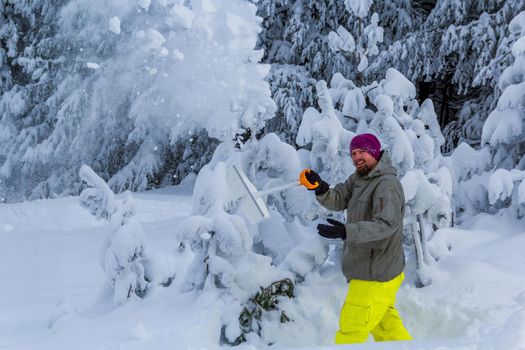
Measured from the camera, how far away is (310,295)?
4137 mm

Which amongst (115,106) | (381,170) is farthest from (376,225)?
(115,106)

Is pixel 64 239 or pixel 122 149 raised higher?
pixel 64 239

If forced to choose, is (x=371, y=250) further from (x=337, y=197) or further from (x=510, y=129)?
(x=510, y=129)

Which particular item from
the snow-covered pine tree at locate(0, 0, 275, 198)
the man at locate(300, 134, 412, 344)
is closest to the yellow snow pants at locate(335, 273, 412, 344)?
the man at locate(300, 134, 412, 344)

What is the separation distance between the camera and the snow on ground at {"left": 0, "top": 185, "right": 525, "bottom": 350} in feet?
11.0

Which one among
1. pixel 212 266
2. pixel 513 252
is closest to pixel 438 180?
pixel 513 252

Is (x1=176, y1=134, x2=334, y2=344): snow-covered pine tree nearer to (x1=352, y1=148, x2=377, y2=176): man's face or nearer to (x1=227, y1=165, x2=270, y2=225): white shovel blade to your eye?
(x1=227, y1=165, x2=270, y2=225): white shovel blade

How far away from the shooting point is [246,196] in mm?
3963

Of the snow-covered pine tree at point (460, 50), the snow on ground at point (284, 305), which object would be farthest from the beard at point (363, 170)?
the snow-covered pine tree at point (460, 50)

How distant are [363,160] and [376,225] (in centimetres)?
47

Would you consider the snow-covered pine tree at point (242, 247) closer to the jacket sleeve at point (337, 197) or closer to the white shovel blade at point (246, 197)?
the white shovel blade at point (246, 197)

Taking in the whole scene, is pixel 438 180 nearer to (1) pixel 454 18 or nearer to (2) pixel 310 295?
(2) pixel 310 295

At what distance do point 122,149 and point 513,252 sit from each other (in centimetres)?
1035

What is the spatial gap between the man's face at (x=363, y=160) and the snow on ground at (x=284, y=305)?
3.39ft
